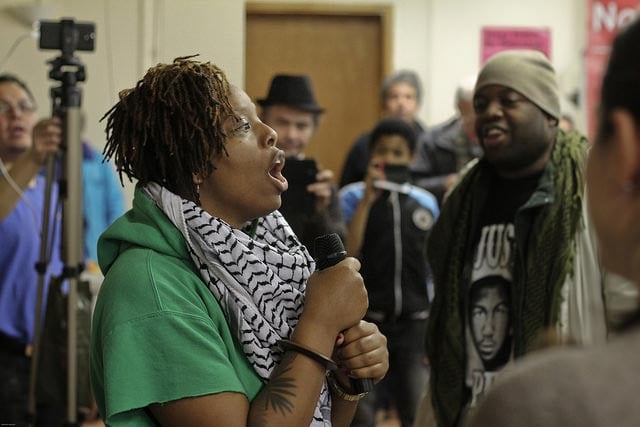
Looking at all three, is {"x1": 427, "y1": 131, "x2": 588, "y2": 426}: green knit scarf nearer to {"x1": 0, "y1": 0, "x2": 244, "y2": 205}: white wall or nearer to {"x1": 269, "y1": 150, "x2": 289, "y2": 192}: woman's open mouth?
{"x1": 0, "y1": 0, "x2": 244, "y2": 205}: white wall

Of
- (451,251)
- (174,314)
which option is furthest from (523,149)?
(174,314)

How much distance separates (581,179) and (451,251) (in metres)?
0.38

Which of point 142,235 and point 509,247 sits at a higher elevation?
point 142,235

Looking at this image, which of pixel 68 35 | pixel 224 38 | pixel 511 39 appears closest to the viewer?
pixel 224 38

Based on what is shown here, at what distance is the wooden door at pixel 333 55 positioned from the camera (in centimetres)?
604

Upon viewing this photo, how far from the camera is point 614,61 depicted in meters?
0.81

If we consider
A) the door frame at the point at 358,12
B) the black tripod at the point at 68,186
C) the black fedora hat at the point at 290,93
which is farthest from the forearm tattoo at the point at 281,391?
the door frame at the point at 358,12

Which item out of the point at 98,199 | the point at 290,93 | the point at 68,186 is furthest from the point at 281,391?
the point at 98,199

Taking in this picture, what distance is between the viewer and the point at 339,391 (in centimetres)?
156

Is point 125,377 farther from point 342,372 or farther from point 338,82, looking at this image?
point 338,82

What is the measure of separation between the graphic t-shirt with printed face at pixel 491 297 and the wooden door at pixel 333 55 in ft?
11.4

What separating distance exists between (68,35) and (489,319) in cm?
137

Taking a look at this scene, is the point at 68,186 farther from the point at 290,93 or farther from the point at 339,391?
the point at 339,391

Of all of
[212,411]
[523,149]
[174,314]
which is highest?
[523,149]
